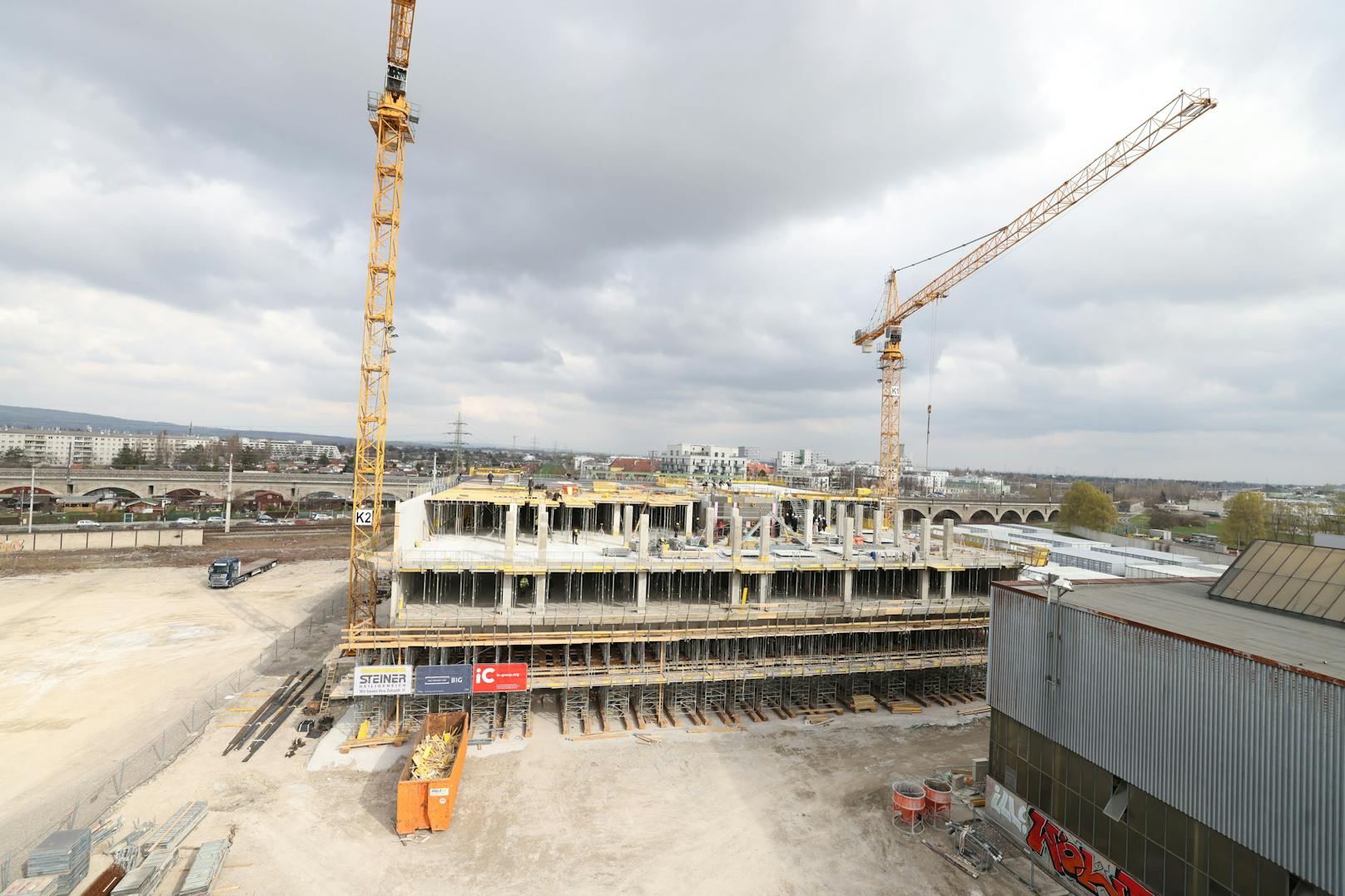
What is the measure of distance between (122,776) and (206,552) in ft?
176

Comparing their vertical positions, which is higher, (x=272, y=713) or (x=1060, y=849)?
(x=1060, y=849)

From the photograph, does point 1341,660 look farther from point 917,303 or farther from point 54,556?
point 54,556

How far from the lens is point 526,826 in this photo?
1898 cm

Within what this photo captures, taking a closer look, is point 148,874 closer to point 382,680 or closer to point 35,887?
point 35,887

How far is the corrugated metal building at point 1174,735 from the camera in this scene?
11750mm

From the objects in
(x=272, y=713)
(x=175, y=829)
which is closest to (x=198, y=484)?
(x=272, y=713)

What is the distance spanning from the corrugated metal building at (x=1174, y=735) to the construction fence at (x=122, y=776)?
96.0 ft

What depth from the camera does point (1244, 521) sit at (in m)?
69.2

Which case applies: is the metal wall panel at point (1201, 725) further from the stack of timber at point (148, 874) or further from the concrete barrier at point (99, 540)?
the concrete barrier at point (99, 540)

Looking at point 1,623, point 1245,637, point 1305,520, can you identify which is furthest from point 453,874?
point 1305,520

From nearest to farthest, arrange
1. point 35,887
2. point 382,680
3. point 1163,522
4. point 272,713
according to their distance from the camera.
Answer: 1. point 35,887
2. point 382,680
3. point 272,713
4. point 1163,522

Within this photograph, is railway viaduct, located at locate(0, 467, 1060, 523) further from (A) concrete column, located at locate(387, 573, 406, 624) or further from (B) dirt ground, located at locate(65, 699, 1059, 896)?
(B) dirt ground, located at locate(65, 699, 1059, 896)

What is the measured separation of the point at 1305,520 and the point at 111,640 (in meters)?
128

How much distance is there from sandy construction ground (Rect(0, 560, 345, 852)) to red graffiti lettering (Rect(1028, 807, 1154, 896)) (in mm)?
30987
